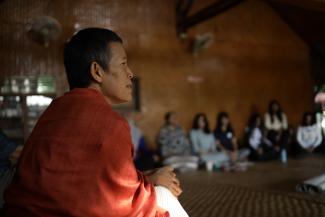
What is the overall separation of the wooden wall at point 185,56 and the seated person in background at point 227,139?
1.07ft

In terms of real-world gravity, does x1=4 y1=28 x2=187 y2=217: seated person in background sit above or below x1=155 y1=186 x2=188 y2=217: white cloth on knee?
above

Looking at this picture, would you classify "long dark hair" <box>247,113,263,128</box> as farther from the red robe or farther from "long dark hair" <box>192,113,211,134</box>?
the red robe

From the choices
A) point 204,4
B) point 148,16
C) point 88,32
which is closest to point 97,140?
point 88,32

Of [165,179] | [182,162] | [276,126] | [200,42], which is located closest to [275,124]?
[276,126]

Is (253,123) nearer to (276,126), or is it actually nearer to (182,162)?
(276,126)

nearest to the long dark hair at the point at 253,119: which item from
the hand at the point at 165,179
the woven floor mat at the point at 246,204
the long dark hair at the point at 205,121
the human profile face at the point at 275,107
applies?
the human profile face at the point at 275,107

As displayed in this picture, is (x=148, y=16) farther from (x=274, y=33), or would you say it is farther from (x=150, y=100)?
(x=274, y=33)

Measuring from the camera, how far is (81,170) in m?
0.80

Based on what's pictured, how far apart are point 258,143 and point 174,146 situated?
146 centimetres

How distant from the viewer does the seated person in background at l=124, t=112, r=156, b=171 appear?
439cm

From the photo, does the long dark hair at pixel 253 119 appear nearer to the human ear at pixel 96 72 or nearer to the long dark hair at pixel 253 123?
the long dark hair at pixel 253 123

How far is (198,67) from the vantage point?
5.52 metres

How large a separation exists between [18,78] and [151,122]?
6.44ft

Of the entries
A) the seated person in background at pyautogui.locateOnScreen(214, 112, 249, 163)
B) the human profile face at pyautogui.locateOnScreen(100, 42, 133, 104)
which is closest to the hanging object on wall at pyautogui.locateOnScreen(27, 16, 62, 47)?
the seated person in background at pyautogui.locateOnScreen(214, 112, 249, 163)
